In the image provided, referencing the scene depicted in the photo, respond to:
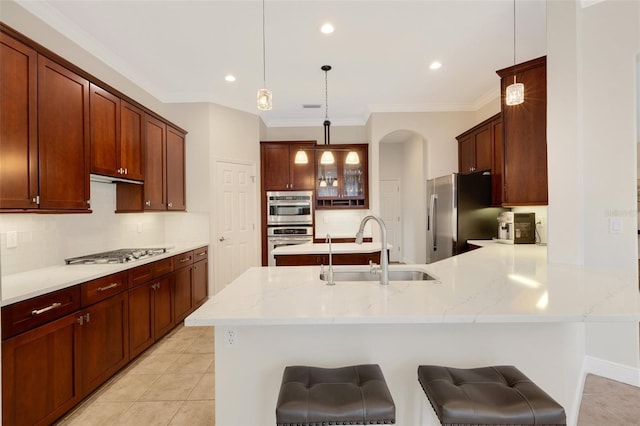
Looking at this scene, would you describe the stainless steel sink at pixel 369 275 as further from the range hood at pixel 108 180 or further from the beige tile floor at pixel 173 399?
the range hood at pixel 108 180

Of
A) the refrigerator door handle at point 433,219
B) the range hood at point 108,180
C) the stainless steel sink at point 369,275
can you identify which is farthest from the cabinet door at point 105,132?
the refrigerator door handle at point 433,219

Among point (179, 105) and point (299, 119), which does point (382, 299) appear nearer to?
point (179, 105)

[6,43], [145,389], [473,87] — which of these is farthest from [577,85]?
[145,389]

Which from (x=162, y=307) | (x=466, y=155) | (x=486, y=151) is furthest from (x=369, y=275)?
(x=466, y=155)

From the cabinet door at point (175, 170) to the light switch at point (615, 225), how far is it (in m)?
4.42

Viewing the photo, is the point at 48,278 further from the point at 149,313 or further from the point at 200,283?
the point at 200,283

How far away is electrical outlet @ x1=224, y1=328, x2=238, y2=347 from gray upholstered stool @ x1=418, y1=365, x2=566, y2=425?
880 mm

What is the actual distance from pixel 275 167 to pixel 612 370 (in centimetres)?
475

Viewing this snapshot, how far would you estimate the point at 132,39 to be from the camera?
3.07 m

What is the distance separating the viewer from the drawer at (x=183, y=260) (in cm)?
346

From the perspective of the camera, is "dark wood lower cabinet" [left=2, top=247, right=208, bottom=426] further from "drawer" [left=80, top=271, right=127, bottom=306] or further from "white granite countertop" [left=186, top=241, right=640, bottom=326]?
"white granite countertop" [left=186, top=241, right=640, bottom=326]

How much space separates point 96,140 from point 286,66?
2175 millimetres

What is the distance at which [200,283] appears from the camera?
4102 mm

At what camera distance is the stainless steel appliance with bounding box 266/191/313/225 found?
5.30m
